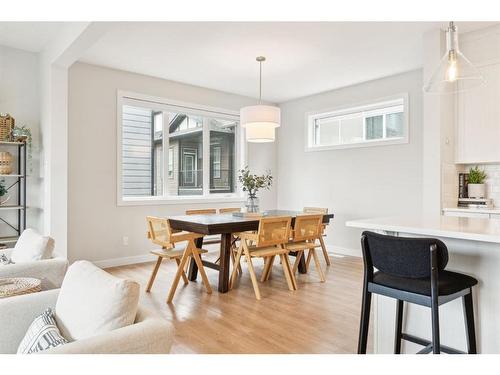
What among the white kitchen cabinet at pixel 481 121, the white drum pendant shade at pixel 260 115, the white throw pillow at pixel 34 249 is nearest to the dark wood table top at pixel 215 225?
the white drum pendant shade at pixel 260 115

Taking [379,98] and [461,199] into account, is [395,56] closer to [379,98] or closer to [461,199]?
[379,98]

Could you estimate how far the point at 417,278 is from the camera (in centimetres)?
173

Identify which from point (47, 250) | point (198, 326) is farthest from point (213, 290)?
point (47, 250)

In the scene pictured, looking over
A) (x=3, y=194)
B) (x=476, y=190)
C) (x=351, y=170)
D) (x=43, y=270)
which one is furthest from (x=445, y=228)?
(x=3, y=194)

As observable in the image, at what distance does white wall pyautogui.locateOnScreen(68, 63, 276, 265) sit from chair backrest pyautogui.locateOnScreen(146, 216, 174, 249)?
1.37 m

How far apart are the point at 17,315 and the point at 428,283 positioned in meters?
1.85

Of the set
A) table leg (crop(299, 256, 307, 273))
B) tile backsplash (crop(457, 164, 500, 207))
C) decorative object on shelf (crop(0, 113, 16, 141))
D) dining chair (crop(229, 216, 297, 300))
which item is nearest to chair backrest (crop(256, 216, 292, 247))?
dining chair (crop(229, 216, 297, 300))

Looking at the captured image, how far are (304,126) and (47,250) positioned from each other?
4799 millimetres

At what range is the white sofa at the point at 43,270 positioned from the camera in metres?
2.27

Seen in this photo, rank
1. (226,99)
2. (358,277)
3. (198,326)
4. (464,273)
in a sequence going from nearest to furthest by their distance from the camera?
(464,273) → (198,326) → (358,277) → (226,99)

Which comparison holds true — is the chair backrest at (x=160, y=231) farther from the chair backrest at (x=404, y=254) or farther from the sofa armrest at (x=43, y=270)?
the chair backrest at (x=404, y=254)

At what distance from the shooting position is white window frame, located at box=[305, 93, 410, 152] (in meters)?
5.08
